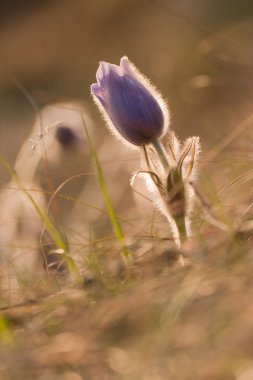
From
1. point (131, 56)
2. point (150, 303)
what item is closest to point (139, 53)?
point (131, 56)

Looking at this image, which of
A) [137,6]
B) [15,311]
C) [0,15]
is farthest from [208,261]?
[0,15]

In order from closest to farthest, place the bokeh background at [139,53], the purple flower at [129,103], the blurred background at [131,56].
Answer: the purple flower at [129,103], the blurred background at [131,56], the bokeh background at [139,53]

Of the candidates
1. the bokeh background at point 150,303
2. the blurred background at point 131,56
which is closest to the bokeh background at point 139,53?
A: the blurred background at point 131,56

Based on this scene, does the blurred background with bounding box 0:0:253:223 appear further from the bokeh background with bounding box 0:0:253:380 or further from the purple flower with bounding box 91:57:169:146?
the purple flower with bounding box 91:57:169:146

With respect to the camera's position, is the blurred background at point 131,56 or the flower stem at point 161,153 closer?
the flower stem at point 161,153

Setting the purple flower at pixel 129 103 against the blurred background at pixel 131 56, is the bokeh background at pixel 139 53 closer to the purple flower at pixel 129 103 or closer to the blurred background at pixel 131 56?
the blurred background at pixel 131 56

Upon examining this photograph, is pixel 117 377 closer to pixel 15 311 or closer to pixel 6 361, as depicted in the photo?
pixel 6 361

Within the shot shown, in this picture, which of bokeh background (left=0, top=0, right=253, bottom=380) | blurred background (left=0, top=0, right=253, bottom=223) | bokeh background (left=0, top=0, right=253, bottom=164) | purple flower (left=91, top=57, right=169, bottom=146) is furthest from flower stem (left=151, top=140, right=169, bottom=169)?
bokeh background (left=0, top=0, right=253, bottom=164)
